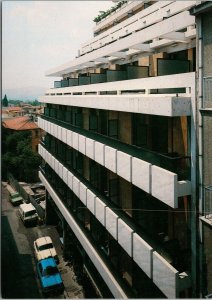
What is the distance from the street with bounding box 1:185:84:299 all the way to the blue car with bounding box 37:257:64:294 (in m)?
0.73

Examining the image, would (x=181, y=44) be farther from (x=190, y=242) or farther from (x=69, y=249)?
(x=69, y=249)

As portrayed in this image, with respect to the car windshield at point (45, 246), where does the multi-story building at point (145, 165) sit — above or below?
above

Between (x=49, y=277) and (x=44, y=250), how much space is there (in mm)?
4050

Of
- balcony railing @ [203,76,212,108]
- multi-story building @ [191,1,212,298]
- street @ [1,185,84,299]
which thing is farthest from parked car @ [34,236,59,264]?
balcony railing @ [203,76,212,108]

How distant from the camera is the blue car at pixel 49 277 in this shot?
21891 millimetres

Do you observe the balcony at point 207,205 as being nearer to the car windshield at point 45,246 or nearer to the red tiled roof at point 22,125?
the car windshield at point 45,246

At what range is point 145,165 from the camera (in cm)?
1063

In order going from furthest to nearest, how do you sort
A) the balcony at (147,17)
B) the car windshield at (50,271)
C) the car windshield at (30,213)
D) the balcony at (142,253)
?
the car windshield at (30,213) < the car windshield at (50,271) < the balcony at (147,17) < the balcony at (142,253)

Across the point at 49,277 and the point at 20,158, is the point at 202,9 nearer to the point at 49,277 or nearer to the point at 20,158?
the point at 49,277

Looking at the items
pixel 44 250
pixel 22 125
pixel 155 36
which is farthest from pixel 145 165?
pixel 22 125

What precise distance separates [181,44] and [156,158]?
4647 mm

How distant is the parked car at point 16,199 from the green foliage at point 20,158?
8.81m

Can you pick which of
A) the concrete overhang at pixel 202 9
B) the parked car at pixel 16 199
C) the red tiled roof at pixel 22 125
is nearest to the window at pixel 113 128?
the concrete overhang at pixel 202 9

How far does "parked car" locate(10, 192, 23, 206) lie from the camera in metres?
42.9
